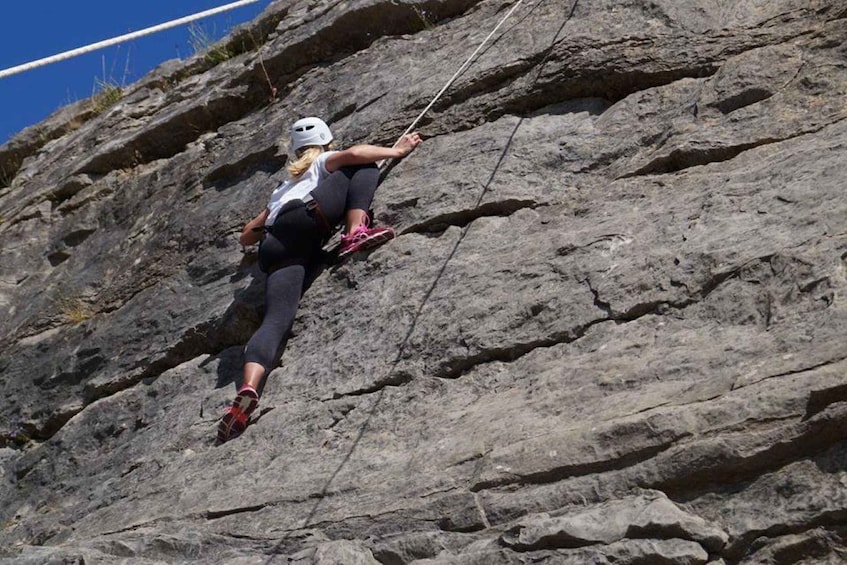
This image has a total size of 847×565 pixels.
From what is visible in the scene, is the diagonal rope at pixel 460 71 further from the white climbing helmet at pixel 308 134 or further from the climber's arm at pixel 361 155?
the white climbing helmet at pixel 308 134

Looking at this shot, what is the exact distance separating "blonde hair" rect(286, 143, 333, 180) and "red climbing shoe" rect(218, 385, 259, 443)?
1714mm

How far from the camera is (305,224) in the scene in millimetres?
8203

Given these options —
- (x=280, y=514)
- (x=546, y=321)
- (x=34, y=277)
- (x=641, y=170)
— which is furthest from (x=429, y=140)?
(x=34, y=277)

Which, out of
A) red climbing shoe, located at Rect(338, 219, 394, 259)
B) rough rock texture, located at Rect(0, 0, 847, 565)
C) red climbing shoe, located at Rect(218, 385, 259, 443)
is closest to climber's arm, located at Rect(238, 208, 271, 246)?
rough rock texture, located at Rect(0, 0, 847, 565)

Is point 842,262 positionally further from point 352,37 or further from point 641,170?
point 352,37

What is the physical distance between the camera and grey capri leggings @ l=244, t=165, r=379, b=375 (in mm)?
8023

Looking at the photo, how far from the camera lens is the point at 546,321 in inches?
263

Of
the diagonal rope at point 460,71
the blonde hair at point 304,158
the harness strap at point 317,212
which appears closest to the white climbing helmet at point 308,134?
the blonde hair at point 304,158

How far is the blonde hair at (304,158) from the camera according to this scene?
857cm

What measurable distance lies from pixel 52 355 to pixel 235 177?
1.88m

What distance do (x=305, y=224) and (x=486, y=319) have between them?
5.73 ft

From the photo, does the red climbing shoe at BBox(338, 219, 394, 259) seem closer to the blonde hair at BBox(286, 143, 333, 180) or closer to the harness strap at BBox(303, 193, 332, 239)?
the harness strap at BBox(303, 193, 332, 239)

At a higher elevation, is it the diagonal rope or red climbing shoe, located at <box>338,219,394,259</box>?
the diagonal rope

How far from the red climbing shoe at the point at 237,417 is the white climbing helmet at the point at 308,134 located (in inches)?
79.5
